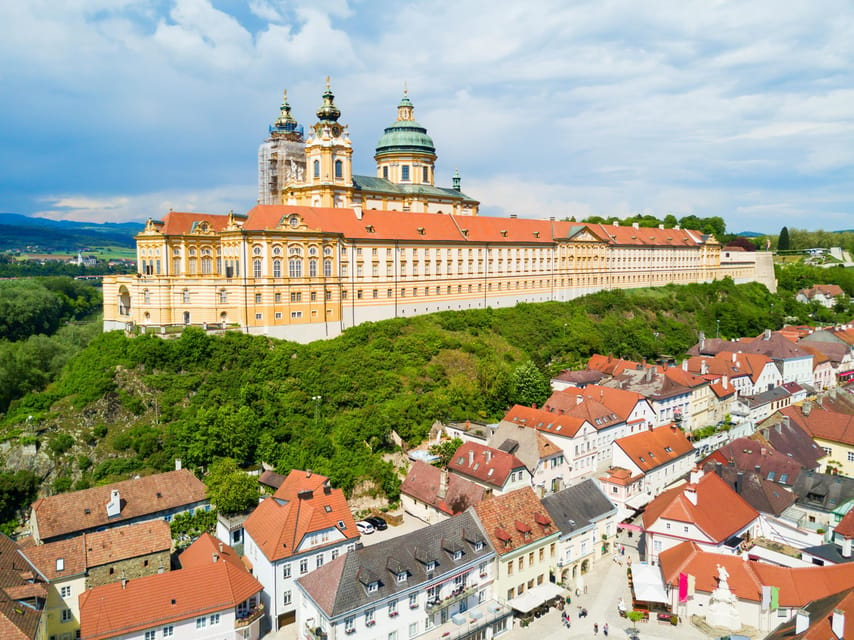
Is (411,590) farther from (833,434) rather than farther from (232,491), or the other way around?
(833,434)

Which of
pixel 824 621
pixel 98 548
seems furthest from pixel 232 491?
pixel 824 621

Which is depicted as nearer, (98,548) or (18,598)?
(18,598)

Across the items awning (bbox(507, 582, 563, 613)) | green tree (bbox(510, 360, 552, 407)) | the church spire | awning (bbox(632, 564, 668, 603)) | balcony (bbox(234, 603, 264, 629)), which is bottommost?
awning (bbox(507, 582, 563, 613))

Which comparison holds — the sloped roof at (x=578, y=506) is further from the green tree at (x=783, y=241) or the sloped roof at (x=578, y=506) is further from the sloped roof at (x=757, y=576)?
the green tree at (x=783, y=241)

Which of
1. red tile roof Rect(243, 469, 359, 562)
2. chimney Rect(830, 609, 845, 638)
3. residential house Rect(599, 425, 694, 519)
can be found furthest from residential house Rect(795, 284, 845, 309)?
red tile roof Rect(243, 469, 359, 562)

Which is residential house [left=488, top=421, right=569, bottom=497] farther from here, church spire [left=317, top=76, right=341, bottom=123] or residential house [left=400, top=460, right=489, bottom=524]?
church spire [left=317, top=76, right=341, bottom=123]

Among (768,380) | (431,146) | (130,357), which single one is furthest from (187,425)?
(768,380)
